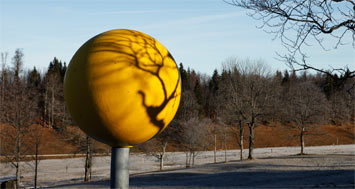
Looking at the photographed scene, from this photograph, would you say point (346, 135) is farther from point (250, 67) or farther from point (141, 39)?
point (141, 39)

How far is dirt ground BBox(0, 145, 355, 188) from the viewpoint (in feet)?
51.4

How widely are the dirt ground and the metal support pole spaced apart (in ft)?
30.5

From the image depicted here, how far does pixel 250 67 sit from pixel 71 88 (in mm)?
27800

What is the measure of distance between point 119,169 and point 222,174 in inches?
608

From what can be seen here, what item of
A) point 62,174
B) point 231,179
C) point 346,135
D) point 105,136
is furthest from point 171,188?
point 346,135

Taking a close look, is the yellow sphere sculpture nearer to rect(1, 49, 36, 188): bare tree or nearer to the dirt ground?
the dirt ground

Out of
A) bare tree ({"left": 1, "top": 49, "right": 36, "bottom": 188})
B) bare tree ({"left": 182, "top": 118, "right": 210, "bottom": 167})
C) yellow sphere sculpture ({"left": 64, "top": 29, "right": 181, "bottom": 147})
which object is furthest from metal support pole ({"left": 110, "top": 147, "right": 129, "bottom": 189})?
bare tree ({"left": 182, "top": 118, "right": 210, "bottom": 167})

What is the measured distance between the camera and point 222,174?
67.1ft

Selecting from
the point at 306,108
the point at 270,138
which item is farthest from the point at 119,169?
the point at 270,138

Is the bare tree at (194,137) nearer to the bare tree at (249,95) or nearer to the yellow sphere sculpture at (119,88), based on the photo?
the bare tree at (249,95)

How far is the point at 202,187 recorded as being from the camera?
15984 millimetres

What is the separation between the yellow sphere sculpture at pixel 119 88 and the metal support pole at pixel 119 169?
0.23m

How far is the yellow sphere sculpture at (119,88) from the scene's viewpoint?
5285 mm

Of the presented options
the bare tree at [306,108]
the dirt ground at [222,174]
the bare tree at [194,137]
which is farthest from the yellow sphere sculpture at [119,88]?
the bare tree at [306,108]
